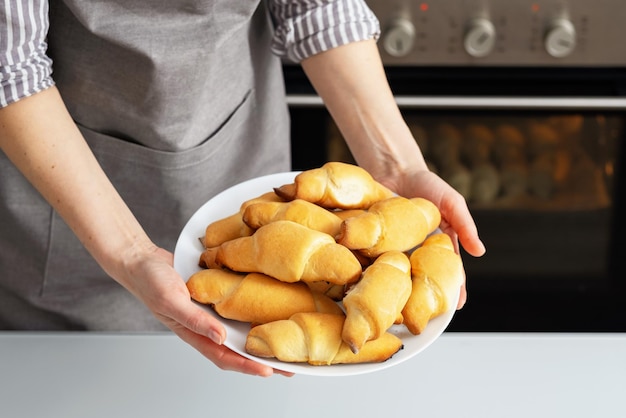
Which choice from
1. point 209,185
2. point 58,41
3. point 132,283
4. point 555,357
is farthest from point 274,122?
point 555,357

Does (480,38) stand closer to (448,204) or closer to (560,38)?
(560,38)

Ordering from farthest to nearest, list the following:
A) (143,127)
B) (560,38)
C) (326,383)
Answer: (560,38) → (143,127) → (326,383)

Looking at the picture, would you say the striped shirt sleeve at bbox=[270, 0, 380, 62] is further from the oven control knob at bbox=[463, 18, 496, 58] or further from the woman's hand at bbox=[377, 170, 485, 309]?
the oven control knob at bbox=[463, 18, 496, 58]

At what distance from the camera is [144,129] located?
102 centimetres

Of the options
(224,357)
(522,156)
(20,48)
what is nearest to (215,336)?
(224,357)

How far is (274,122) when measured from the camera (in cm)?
119

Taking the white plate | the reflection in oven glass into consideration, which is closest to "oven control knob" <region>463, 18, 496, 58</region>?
the reflection in oven glass

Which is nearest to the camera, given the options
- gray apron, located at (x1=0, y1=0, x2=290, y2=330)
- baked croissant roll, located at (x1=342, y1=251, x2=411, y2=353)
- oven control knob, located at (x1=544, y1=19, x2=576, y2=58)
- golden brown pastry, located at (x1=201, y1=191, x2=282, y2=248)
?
baked croissant roll, located at (x1=342, y1=251, x2=411, y2=353)

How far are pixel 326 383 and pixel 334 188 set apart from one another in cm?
20

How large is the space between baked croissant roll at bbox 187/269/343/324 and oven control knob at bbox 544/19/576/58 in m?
0.82

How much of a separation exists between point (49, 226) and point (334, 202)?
483 millimetres

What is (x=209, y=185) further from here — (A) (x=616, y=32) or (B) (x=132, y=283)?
(A) (x=616, y=32)

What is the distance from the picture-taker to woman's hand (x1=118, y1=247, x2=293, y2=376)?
697mm

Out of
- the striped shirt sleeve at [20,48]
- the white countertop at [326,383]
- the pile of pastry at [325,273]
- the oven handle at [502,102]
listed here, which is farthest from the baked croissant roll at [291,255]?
the oven handle at [502,102]
